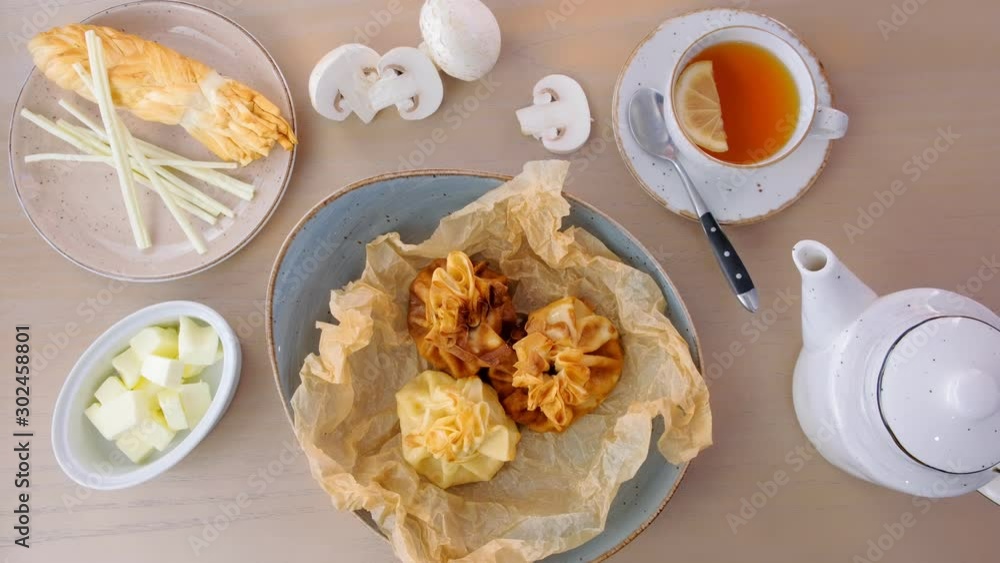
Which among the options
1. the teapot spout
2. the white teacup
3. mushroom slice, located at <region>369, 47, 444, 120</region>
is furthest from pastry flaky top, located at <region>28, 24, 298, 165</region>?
the teapot spout

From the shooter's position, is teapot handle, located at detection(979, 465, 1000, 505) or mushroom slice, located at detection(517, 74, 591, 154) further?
mushroom slice, located at detection(517, 74, 591, 154)

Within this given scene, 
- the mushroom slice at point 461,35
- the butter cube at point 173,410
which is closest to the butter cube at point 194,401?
the butter cube at point 173,410

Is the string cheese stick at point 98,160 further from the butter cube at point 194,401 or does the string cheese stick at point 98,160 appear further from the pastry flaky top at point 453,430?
the pastry flaky top at point 453,430

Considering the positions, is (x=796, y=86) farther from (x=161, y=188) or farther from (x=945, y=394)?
(x=161, y=188)

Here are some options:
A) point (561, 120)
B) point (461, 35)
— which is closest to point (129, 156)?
point (461, 35)

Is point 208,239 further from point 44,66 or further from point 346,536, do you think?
point 346,536

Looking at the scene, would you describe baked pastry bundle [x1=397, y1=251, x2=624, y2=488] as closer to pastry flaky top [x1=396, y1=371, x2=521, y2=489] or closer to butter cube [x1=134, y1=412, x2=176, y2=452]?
pastry flaky top [x1=396, y1=371, x2=521, y2=489]
